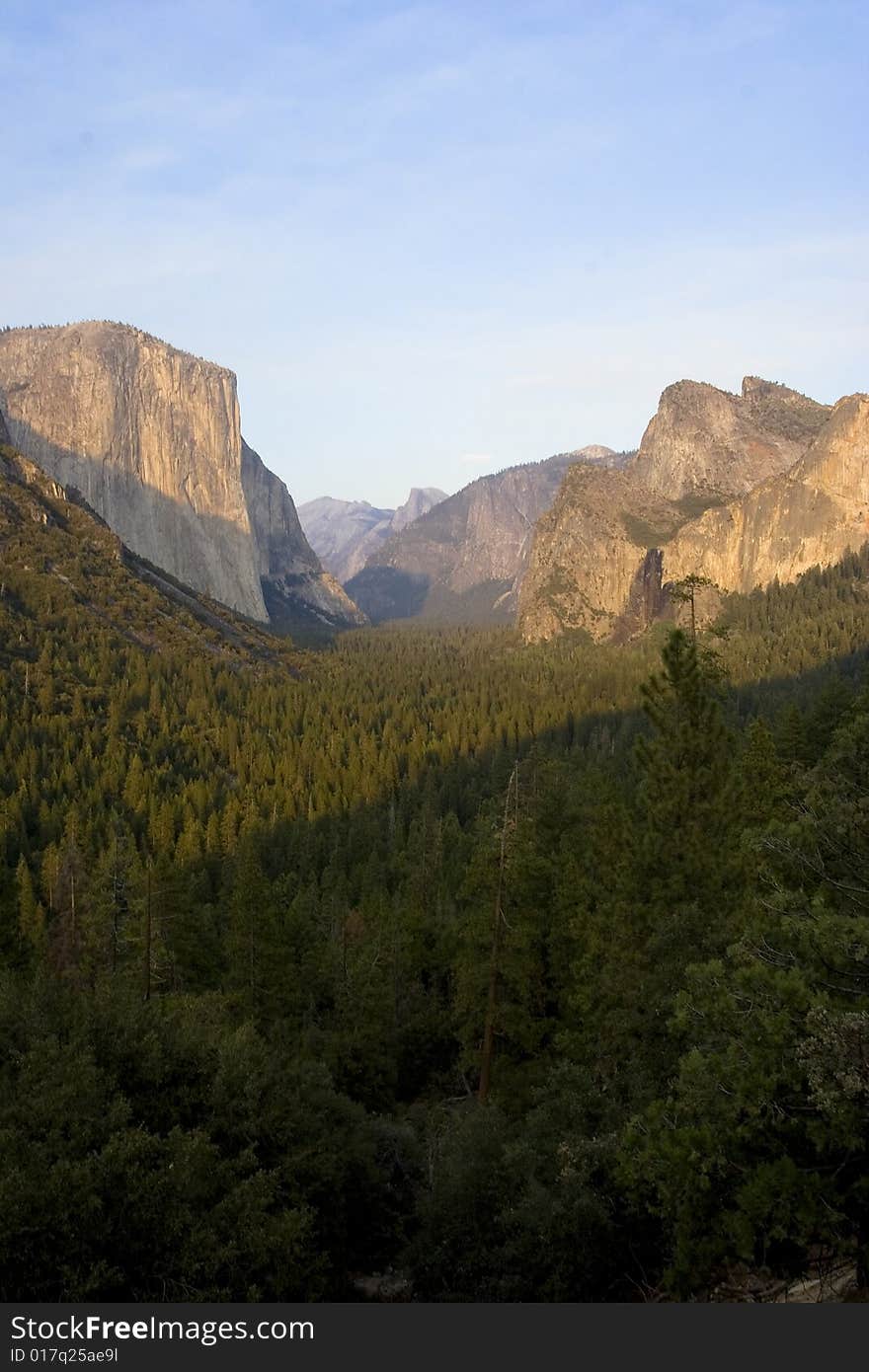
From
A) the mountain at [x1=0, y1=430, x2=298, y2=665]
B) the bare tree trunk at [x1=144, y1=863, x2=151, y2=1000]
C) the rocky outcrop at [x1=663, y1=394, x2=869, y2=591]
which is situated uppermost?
the rocky outcrop at [x1=663, y1=394, x2=869, y2=591]

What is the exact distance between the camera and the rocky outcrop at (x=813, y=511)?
178350 mm

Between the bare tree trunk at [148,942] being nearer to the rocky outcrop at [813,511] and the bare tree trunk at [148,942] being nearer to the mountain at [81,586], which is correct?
the mountain at [81,586]

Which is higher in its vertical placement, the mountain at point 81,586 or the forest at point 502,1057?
the mountain at point 81,586

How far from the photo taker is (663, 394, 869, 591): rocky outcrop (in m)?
178

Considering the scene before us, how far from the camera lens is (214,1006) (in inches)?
952

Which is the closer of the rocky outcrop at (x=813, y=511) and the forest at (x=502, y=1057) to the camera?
the forest at (x=502, y=1057)

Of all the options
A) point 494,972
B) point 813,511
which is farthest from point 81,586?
point 813,511

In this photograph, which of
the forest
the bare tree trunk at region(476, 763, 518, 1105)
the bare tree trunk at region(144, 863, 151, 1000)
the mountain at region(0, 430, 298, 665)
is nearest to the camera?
the forest

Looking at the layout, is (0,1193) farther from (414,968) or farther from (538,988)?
(414,968)

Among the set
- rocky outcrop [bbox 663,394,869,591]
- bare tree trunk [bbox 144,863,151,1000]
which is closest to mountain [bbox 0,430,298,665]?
bare tree trunk [bbox 144,863,151,1000]

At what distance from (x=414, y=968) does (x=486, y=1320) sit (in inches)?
1205

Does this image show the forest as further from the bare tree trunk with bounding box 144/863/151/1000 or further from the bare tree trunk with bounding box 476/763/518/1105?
the bare tree trunk with bounding box 144/863/151/1000

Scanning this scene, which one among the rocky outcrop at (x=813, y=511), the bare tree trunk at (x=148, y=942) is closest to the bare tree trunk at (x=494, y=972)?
the bare tree trunk at (x=148, y=942)

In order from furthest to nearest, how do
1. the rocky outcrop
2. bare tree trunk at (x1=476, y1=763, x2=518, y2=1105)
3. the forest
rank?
1. the rocky outcrop
2. bare tree trunk at (x1=476, y1=763, x2=518, y2=1105)
3. the forest
